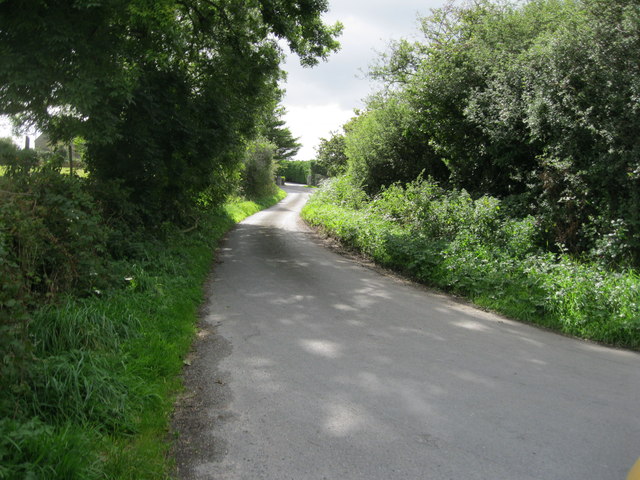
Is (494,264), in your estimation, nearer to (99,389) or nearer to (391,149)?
(99,389)

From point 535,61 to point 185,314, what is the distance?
10.2 metres

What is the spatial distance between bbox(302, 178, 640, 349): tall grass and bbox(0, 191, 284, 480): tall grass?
5363 mm

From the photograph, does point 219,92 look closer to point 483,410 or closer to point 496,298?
point 496,298

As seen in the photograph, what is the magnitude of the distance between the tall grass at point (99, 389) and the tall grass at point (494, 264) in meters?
5.36

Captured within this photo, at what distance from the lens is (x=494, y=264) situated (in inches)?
349

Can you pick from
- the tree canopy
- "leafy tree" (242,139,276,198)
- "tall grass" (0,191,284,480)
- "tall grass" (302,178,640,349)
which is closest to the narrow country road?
"tall grass" (0,191,284,480)

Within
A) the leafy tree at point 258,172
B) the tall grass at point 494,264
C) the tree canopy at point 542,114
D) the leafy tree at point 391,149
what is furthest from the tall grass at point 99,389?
the leafy tree at point 258,172

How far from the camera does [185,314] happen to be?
21.2 feet

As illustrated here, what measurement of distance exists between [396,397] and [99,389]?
259cm

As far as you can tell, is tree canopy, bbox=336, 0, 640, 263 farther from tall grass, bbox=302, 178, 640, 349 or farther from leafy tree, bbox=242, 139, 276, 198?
leafy tree, bbox=242, 139, 276, 198

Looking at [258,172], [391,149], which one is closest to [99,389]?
[391,149]

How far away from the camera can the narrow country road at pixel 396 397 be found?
329cm

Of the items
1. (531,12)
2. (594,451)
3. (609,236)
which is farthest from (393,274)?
(531,12)

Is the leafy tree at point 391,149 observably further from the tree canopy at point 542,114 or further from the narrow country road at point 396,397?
the narrow country road at point 396,397
